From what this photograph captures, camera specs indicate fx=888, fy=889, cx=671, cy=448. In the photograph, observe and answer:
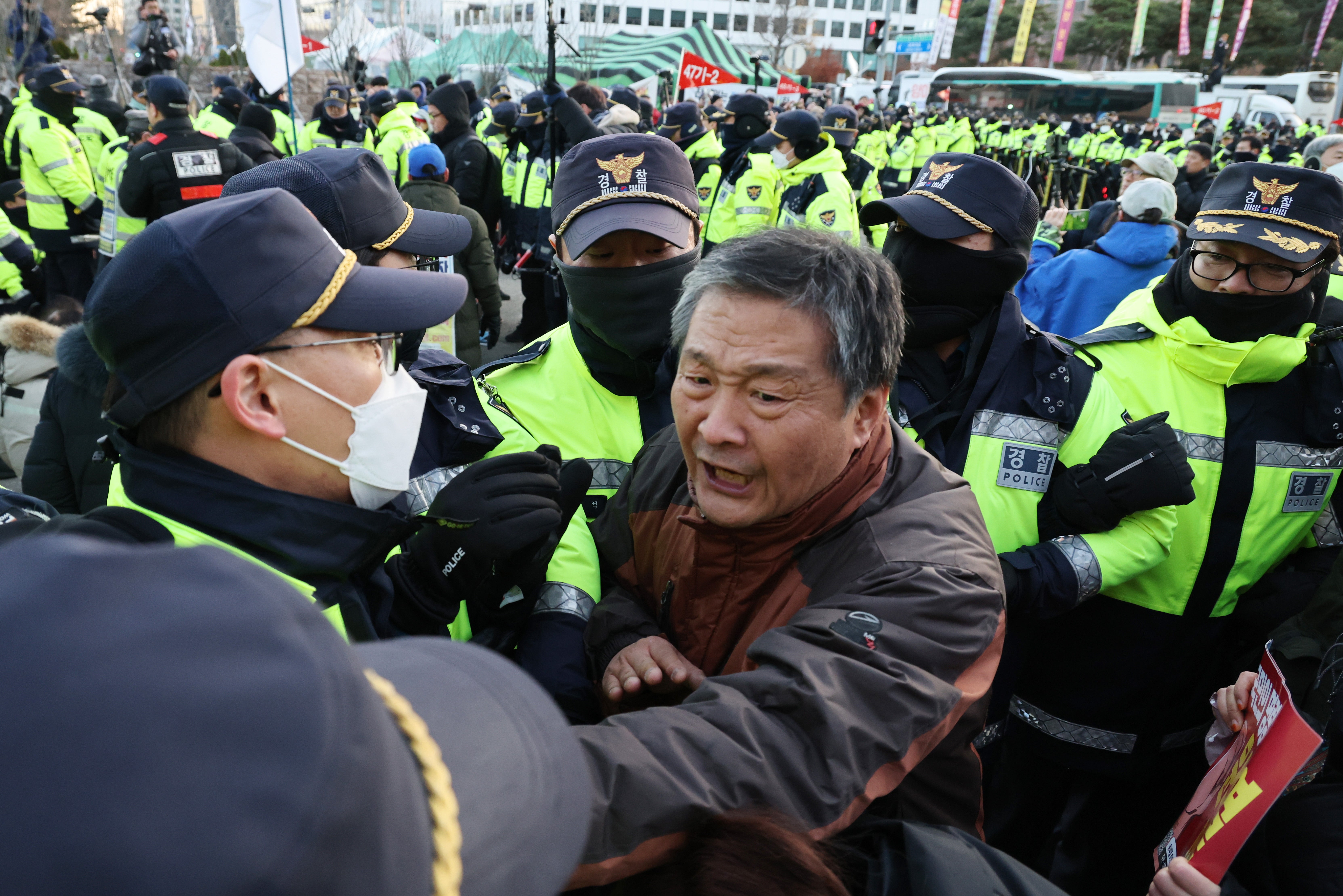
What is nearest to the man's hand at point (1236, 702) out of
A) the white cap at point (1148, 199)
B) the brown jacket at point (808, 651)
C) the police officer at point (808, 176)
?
the brown jacket at point (808, 651)

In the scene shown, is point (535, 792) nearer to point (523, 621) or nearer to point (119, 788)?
point (119, 788)

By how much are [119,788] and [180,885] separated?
0.06 m

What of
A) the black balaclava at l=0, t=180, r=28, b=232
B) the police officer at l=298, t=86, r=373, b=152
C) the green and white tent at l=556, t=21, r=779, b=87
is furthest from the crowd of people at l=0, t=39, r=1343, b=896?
the green and white tent at l=556, t=21, r=779, b=87

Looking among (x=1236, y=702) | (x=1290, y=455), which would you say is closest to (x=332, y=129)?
(x=1290, y=455)

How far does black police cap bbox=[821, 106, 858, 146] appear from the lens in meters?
9.90

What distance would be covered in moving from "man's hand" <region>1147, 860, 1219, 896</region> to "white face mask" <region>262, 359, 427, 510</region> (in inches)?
68.8

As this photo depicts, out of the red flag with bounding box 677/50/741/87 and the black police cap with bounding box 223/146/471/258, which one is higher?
the black police cap with bounding box 223/146/471/258

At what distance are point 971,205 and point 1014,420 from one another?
2.18 ft

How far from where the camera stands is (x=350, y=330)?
58.5 inches

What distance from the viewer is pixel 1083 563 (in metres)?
2.45

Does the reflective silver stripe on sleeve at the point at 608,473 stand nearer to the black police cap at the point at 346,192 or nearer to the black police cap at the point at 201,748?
the black police cap at the point at 346,192

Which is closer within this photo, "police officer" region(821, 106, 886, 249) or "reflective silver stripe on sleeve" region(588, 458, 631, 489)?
"reflective silver stripe on sleeve" region(588, 458, 631, 489)

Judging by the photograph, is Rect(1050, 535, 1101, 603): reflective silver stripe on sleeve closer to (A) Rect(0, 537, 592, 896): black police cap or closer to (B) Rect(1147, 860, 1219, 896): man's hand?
(B) Rect(1147, 860, 1219, 896): man's hand

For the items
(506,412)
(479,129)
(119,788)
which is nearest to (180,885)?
(119,788)
